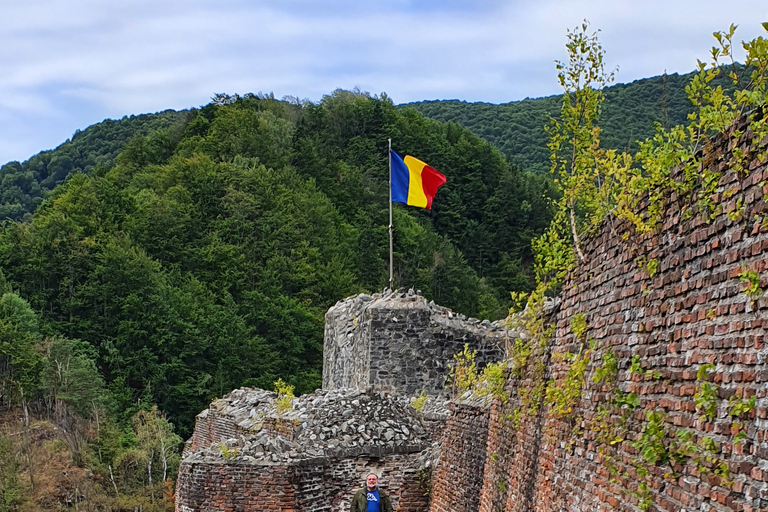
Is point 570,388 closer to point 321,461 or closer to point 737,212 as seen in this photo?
point 737,212

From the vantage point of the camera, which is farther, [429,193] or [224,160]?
[224,160]

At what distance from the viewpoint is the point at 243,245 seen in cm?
5269

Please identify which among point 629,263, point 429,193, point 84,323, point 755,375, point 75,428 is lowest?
point 75,428

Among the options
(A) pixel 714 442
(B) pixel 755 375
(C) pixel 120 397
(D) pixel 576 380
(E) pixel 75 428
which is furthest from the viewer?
(C) pixel 120 397

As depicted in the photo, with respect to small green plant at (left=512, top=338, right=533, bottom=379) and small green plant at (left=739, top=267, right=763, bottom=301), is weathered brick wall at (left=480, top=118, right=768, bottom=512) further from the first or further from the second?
small green plant at (left=512, top=338, right=533, bottom=379)

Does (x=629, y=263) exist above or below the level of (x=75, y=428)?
above

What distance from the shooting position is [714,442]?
3.74 m

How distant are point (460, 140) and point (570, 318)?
217 feet

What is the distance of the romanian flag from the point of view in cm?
1970

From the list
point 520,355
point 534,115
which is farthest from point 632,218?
point 534,115

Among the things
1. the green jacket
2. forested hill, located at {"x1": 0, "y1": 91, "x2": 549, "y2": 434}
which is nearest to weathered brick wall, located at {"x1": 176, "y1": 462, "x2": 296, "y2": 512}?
the green jacket

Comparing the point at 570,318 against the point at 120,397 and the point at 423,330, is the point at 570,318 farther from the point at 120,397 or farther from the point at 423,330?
the point at 120,397

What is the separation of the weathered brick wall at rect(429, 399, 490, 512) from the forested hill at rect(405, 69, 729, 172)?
101 ft

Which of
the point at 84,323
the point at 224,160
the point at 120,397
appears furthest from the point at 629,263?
the point at 224,160
